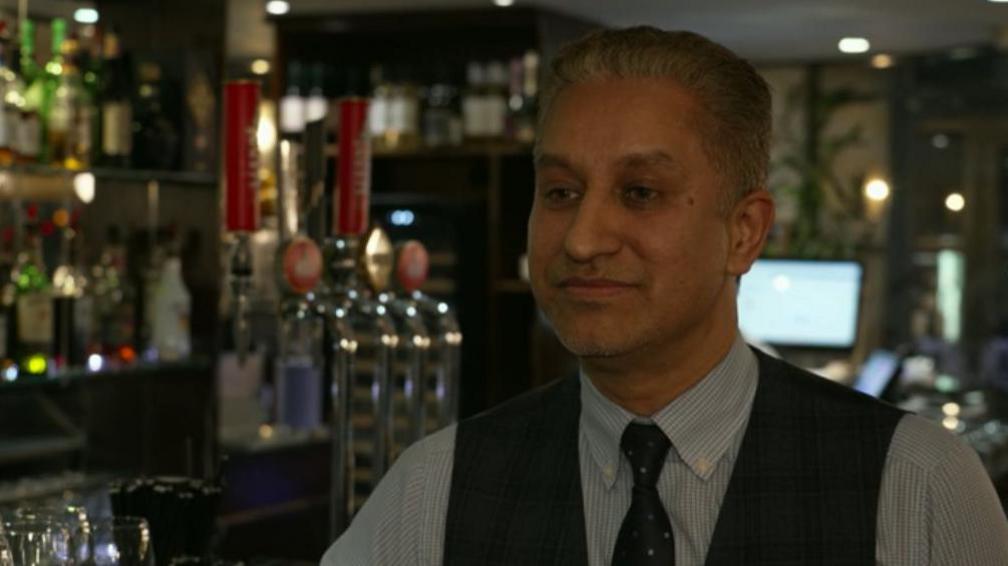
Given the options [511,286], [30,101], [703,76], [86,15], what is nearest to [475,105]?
[511,286]

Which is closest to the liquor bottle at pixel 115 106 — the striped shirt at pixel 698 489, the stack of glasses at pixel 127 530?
the stack of glasses at pixel 127 530

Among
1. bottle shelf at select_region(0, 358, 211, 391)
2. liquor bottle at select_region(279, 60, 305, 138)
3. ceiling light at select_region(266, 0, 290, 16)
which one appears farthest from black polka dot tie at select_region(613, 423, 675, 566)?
liquor bottle at select_region(279, 60, 305, 138)

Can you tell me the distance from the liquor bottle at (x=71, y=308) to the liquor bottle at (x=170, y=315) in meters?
0.24

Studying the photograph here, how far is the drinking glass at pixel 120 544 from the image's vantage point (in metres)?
1.93

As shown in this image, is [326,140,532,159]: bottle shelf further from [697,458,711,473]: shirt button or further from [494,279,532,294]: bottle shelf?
[697,458,711,473]: shirt button

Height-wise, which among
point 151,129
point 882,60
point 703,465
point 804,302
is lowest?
point 804,302

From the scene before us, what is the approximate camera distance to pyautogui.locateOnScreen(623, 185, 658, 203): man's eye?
5.01 feet

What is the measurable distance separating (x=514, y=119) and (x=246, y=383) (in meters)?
1.83

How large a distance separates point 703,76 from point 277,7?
5.94 meters

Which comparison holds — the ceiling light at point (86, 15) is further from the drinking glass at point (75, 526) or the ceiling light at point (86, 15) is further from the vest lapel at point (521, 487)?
the vest lapel at point (521, 487)

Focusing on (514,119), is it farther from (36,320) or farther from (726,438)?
(726,438)

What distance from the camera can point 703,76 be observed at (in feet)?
5.16

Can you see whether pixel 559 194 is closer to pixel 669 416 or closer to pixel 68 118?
pixel 669 416

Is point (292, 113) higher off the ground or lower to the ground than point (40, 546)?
higher
